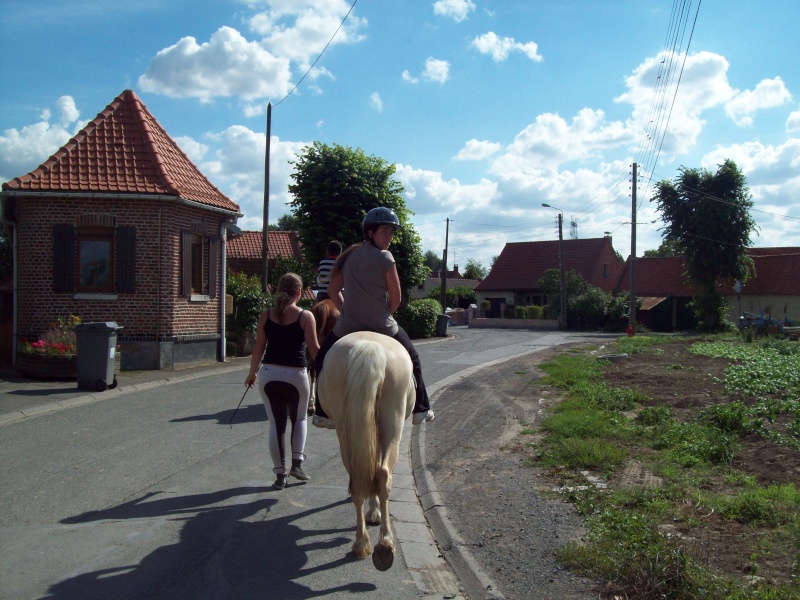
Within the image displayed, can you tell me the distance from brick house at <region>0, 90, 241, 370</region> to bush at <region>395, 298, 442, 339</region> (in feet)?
44.2

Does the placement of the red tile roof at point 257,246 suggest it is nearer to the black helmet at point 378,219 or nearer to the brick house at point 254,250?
the brick house at point 254,250

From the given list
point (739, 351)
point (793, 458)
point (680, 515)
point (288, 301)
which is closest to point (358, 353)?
point (288, 301)

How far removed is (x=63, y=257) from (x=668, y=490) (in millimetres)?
14308

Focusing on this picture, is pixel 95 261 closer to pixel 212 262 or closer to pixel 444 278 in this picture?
pixel 212 262

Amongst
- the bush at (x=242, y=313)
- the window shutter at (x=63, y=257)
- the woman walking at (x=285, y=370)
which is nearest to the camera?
the woman walking at (x=285, y=370)

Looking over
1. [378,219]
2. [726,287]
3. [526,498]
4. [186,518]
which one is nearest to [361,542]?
[186,518]

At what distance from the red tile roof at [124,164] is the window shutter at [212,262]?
0.91 m

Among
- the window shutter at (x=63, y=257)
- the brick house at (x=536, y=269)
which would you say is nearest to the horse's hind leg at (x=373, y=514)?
the window shutter at (x=63, y=257)

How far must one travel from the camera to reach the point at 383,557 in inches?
165

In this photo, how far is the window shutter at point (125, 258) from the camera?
1622 centimetres

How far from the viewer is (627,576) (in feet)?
13.5

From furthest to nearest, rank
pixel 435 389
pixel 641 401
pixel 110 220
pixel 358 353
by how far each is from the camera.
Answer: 1. pixel 110 220
2. pixel 435 389
3. pixel 641 401
4. pixel 358 353

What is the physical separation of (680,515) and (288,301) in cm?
373

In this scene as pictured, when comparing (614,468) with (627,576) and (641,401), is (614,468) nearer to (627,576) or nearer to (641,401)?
(627,576)
